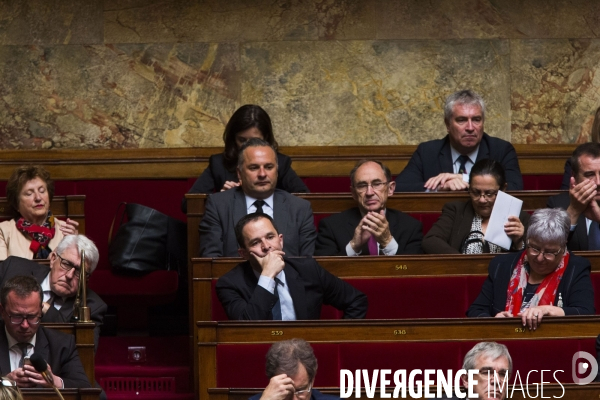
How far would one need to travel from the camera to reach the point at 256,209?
4324mm

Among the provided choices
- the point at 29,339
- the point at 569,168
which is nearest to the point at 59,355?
the point at 29,339

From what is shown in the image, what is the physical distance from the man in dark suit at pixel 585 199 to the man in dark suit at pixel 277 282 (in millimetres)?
793

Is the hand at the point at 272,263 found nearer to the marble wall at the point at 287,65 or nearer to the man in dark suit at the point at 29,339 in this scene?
the man in dark suit at the point at 29,339

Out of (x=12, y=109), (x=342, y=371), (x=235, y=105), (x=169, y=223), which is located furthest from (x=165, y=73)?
(x=342, y=371)

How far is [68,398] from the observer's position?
3271 millimetres

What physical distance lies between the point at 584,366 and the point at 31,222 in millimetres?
2003

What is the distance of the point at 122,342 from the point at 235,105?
56.9 inches

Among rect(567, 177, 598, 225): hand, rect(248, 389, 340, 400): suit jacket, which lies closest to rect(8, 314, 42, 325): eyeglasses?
rect(248, 389, 340, 400): suit jacket

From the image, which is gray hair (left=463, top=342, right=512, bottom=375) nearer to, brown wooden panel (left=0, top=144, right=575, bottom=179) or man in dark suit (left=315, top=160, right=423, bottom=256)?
man in dark suit (left=315, top=160, right=423, bottom=256)

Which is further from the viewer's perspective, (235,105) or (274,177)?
(235,105)

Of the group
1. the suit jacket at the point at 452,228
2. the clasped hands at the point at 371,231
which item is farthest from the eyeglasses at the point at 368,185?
the suit jacket at the point at 452,228

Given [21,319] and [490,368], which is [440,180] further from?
[21,319]

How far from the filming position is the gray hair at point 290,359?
319 cm

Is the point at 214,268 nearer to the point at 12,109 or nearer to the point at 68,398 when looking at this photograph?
the point at 68,398
